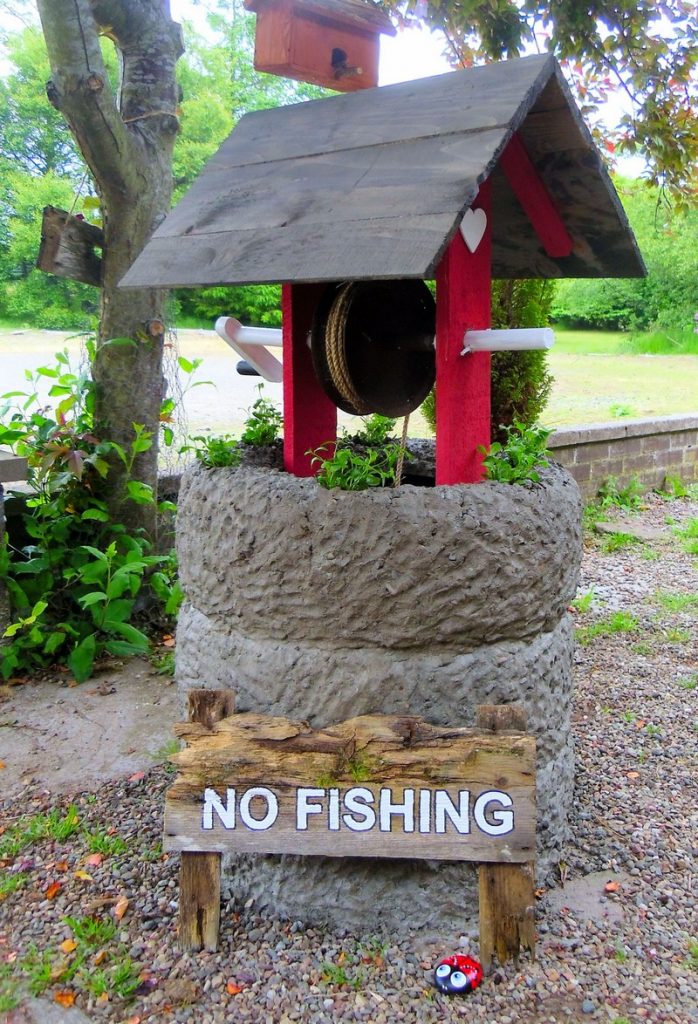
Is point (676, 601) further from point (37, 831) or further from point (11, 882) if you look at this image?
point (11, 882)

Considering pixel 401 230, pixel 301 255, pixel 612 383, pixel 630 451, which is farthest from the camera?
pixel 612 383

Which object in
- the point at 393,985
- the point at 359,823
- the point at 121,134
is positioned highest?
the point at 121,134

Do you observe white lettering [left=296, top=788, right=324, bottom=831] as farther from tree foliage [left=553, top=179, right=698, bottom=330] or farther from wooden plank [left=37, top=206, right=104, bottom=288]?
tree foliage [left=553, top=179, right=698, bottom=330]

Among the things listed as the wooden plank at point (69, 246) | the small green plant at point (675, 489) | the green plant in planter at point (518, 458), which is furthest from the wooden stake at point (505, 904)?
the small green plant at point (675, 489)

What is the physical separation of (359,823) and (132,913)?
664 millimetres

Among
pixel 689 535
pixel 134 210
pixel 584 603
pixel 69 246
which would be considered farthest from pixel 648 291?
pixel 69 246

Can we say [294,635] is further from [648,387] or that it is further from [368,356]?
[648,387]

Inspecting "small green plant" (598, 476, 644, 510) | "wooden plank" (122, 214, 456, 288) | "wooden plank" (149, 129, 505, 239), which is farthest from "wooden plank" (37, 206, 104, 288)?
"small green plant" (598, 476, 644, 510)

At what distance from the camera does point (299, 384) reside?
2.48 meters

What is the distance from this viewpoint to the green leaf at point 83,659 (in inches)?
140

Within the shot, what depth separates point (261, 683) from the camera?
219cm

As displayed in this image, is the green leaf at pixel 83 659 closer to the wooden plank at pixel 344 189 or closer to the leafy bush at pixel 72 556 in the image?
the leafy bush at pixel 72 556

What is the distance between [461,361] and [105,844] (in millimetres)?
1639

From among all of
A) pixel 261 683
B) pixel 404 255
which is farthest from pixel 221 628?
pixel 404 255
